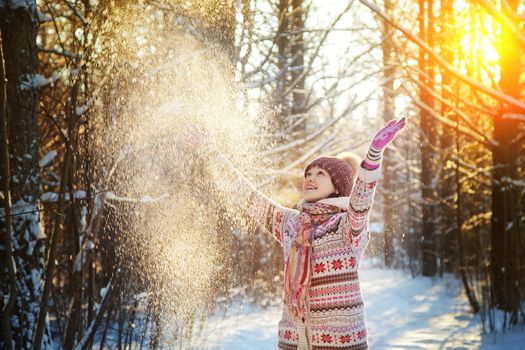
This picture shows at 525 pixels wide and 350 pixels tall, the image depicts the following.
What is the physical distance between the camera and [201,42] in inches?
184

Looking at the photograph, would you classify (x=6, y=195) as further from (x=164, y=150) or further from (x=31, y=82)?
(x=164, y=150)

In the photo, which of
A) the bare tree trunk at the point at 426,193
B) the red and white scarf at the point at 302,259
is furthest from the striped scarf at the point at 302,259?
the bare tree trunk at the point at 426,193

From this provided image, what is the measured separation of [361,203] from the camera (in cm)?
230

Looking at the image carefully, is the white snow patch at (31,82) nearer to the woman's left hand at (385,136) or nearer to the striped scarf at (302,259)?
the striped scarf at (302,259)

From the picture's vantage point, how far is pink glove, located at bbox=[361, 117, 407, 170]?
2.18 metres

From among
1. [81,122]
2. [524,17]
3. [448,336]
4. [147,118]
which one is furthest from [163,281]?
[448,336]

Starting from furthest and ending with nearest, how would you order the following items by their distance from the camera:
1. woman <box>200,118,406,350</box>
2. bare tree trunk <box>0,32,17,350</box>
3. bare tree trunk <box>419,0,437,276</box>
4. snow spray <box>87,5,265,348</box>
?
bare tree trunk <box>419,0,437,276</box>
snow spray <box>87,5,265,348</box>
woman <box>200,118,406,350</box>
bare tree trunk <box>0,32,17,350</box>

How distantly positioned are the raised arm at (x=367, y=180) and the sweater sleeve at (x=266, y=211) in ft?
1.49

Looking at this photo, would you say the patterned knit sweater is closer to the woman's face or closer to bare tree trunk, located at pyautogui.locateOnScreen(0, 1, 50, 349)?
the woman's face

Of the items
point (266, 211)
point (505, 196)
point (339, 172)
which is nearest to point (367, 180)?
point (339, 172)

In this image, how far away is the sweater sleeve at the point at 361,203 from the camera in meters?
2.25

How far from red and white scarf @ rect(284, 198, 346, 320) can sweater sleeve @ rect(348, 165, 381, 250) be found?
7.0 inches

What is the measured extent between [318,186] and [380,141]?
0.53m

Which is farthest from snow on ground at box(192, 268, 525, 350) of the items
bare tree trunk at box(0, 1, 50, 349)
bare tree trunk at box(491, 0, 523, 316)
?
bare tree trunk at box(0, 1, 50, 349)
